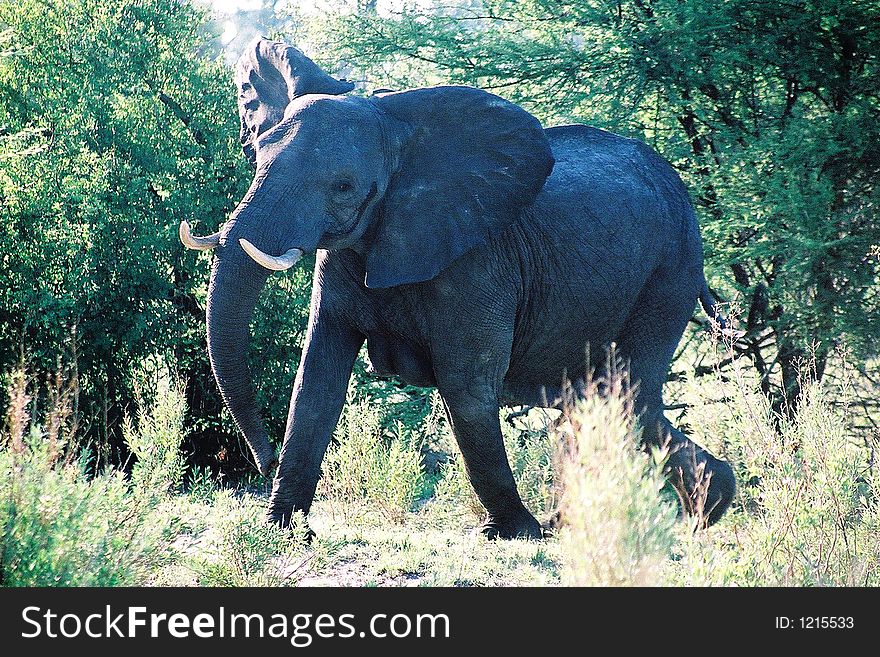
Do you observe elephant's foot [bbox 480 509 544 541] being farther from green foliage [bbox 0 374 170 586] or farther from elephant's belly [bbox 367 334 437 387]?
green foliage [bbox 0 374 170 586]

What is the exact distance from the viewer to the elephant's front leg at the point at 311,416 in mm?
A: 6648

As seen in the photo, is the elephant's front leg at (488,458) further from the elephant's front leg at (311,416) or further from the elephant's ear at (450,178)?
the elephant's ear at (450,178)

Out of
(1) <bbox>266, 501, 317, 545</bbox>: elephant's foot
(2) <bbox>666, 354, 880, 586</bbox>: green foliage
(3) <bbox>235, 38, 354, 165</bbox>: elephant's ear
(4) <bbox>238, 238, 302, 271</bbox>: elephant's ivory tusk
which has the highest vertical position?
(3) <bbox>235, 38, 354, 165</bbox>: elephant's ear

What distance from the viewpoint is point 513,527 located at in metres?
7.20

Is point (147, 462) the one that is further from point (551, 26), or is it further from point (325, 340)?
point (551, 26)

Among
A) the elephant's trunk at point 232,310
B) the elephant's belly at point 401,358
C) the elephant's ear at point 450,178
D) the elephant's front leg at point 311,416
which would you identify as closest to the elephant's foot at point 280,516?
the elephant's front leg at point 311,416

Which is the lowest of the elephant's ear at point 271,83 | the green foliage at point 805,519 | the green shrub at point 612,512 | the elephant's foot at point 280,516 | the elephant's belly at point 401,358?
the elephant's foot at point 280,516

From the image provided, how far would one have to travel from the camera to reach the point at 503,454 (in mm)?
6941

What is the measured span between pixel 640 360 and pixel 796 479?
1.90 meters

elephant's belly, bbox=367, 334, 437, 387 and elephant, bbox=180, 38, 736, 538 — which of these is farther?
elephant's belly, bbox=367, 334, 437, 387

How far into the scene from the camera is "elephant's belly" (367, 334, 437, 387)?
271 inches

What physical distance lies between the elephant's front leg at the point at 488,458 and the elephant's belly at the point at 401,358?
0.23 metres

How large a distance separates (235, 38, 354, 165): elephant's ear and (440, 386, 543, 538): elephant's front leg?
1751mm

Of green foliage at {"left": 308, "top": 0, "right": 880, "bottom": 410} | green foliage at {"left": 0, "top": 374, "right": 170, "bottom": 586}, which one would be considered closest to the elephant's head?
green foliage at {"left": 0, "top": 374, "right": 170, "bottom": 586}
